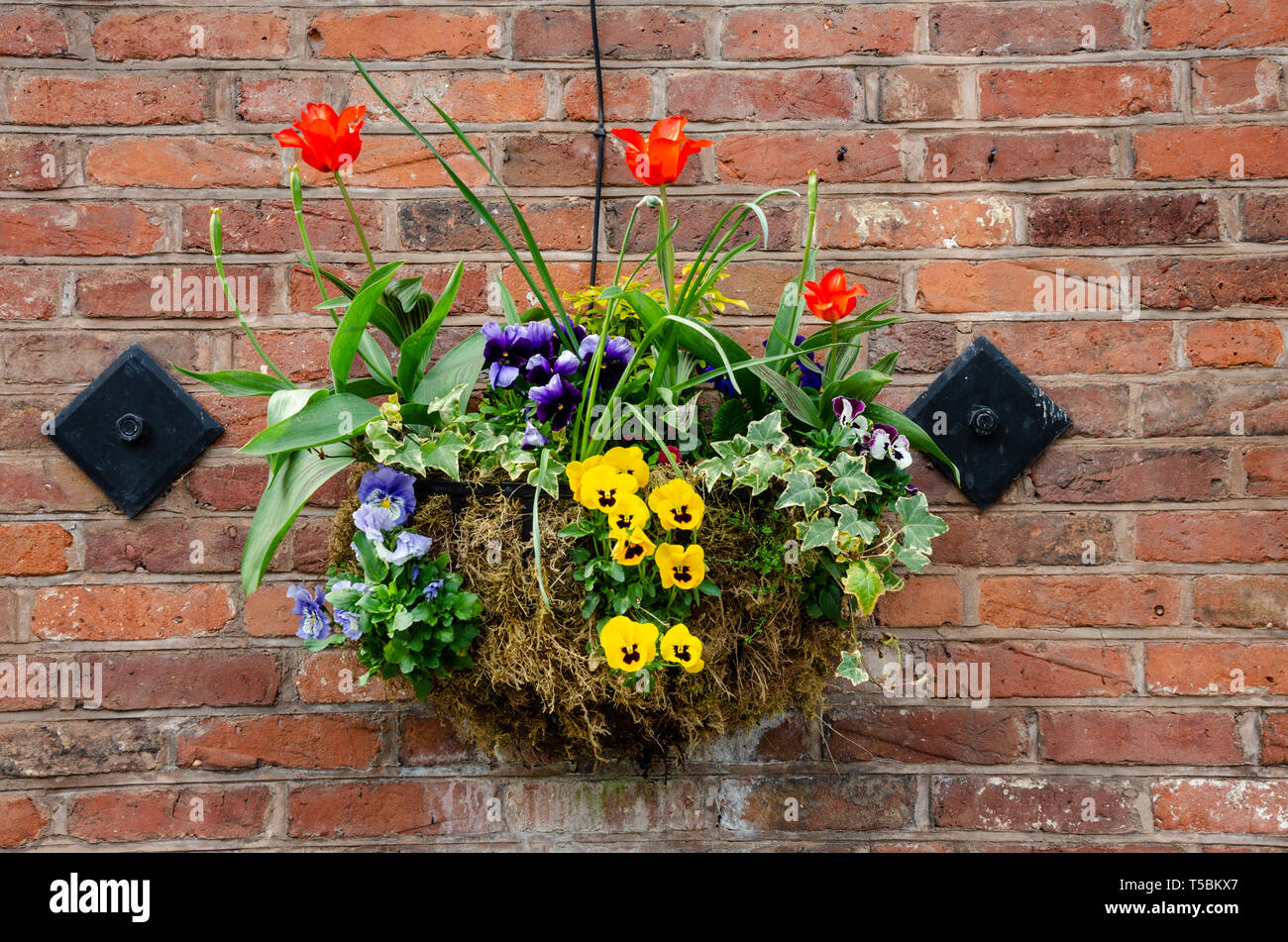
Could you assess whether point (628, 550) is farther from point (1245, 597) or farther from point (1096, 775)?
point (1245, 597)

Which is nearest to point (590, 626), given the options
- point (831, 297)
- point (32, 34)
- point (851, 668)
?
point (851, 668)

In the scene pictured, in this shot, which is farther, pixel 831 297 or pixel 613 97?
pixel 613 97

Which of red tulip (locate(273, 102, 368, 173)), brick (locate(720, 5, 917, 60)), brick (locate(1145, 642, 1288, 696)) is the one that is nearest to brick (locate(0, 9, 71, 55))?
red tulip (locate(273, 102, 368, 173))

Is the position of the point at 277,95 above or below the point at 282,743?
above

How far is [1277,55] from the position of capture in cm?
115

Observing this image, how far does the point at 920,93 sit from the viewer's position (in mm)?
1166

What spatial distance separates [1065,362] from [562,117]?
754 mm

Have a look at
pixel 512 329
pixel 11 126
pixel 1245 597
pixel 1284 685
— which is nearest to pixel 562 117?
pixel 512 329

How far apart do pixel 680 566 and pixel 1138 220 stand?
2.73 ft

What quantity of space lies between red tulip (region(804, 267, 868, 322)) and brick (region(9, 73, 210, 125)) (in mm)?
863

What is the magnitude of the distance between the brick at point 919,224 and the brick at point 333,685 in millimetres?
845

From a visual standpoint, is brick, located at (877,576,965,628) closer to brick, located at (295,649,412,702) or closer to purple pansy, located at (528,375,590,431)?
purple pansy, located at (528,375,590,431)

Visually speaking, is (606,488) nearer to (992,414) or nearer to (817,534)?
(817,534)

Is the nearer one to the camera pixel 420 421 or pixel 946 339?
pixel 420 421
